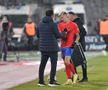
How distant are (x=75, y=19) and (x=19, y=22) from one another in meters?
23.4

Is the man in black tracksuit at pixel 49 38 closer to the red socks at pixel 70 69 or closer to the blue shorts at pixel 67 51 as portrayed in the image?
the blue shorts at pixel 67 51

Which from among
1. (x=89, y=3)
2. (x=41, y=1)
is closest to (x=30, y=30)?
(x=41, y=1)

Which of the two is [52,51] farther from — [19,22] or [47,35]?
[19,22]

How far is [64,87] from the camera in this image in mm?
14680

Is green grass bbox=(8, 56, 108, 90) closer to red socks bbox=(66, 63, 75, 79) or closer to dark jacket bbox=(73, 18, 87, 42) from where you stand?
red socks bbox=(66, 63, 75, 79)

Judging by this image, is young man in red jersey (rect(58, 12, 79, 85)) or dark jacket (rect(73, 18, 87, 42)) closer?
young man in red jersey (rect(58, 12, 79, 85))

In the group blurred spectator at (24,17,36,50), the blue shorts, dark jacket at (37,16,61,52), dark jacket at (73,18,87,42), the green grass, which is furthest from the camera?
blurred spectator at (24,17,36,50)

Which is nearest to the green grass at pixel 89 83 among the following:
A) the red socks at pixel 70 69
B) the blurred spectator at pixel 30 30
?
the red socks at pixel 70 69

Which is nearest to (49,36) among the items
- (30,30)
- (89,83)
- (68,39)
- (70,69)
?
(68,39)

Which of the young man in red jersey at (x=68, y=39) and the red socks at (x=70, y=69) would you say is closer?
the young man in red jersey at (x=68, y=39)

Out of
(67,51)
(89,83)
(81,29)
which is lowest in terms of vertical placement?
(89,83)

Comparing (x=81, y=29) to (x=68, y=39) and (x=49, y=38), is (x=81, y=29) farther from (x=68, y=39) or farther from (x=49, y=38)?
(x=49, y=38)

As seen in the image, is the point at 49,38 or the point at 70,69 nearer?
the point at 49,38

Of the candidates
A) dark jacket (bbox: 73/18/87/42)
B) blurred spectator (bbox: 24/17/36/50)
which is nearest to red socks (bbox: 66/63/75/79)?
dark jacket (bbox: 73/18/87/42)
